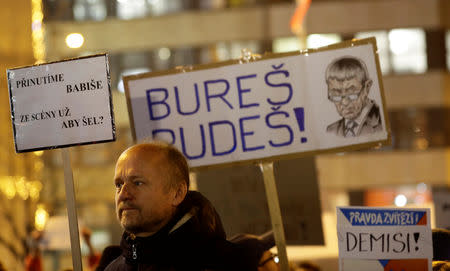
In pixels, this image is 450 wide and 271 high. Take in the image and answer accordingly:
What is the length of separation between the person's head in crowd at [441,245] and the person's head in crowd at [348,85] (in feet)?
3.34

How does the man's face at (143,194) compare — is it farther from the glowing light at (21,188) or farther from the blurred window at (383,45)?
the blurred window at (383,45)

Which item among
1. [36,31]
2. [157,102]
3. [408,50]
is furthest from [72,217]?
[408,50]

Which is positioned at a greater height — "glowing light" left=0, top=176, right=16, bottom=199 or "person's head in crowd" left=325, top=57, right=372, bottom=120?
"person's head in crowd" left=325, top=57, right=372, bottom=120

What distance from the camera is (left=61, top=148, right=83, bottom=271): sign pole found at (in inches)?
182

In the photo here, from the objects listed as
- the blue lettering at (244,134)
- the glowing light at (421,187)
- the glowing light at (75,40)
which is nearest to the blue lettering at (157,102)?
the blue lettering at (244,134)

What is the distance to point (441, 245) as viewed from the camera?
545 centimetres

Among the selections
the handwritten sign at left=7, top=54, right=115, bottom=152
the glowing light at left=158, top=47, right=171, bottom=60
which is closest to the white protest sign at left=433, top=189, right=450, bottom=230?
the handwritten sign at left=7, top=54, right=115, bottom=152

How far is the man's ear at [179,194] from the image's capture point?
158 inches

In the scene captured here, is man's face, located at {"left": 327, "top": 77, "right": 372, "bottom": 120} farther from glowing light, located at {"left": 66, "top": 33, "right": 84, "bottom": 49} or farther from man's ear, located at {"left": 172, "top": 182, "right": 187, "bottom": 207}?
glowing light, located at {"left": 66, "top": 33, "right": 84, "bottom": 49}

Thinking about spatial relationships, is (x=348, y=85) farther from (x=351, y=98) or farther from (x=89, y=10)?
(x=89, y=10)

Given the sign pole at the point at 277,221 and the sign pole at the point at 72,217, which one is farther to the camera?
the sign pole at the point at 277,221

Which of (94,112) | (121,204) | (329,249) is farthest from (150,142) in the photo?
(329,249)

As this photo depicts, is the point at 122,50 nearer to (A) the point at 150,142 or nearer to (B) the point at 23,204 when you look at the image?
(B) the point at 23,204

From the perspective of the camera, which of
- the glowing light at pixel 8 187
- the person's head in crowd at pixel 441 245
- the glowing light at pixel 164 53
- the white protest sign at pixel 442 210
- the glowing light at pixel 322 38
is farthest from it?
the glowing light at pixel 164 53
